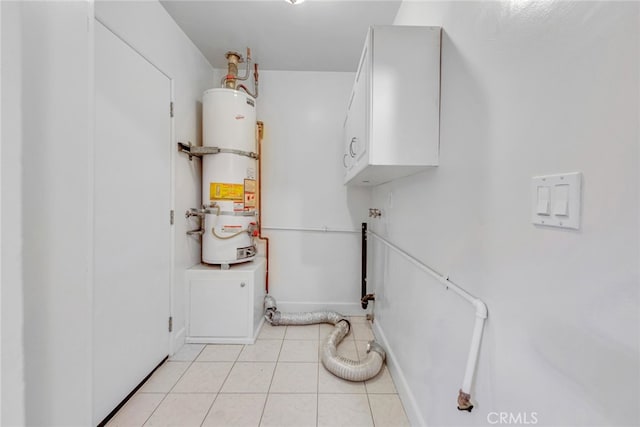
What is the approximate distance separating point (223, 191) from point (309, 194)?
0.85 metres

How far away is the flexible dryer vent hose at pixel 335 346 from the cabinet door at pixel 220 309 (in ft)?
1.32

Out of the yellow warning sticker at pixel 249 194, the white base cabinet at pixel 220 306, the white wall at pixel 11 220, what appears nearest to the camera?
the white wall at pixel 11 220

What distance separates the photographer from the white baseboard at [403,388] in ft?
4.16

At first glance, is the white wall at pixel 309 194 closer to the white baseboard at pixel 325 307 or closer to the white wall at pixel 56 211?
the white baseboard at pixel 325 307

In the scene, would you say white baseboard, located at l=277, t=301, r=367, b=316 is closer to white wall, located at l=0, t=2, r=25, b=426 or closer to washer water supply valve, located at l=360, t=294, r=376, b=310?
washer water supply valve, located at l=360, t=294, r=376, b=310

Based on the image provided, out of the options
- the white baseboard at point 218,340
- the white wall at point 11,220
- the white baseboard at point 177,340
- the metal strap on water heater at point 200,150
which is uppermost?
the metal strap on water heater at point 200,150

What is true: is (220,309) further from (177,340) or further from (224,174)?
(224,174)

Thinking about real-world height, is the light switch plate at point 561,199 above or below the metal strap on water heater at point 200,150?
below

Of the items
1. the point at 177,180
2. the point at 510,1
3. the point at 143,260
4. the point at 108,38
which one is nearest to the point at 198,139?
the point at 177,180

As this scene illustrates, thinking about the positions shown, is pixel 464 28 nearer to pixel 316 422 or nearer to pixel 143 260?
pixel 316 422

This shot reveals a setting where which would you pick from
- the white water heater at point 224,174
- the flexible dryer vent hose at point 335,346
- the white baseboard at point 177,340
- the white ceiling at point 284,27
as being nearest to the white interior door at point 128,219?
the white baseboard at point 177,340

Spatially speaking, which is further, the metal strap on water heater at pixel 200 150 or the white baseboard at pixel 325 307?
the white baseboard at pixel 325 307

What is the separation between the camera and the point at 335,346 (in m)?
1.96

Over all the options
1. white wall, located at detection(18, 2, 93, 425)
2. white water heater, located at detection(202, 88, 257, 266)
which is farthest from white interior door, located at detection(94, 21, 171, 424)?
white wall, located at detection(18, 2, 93, 425)
